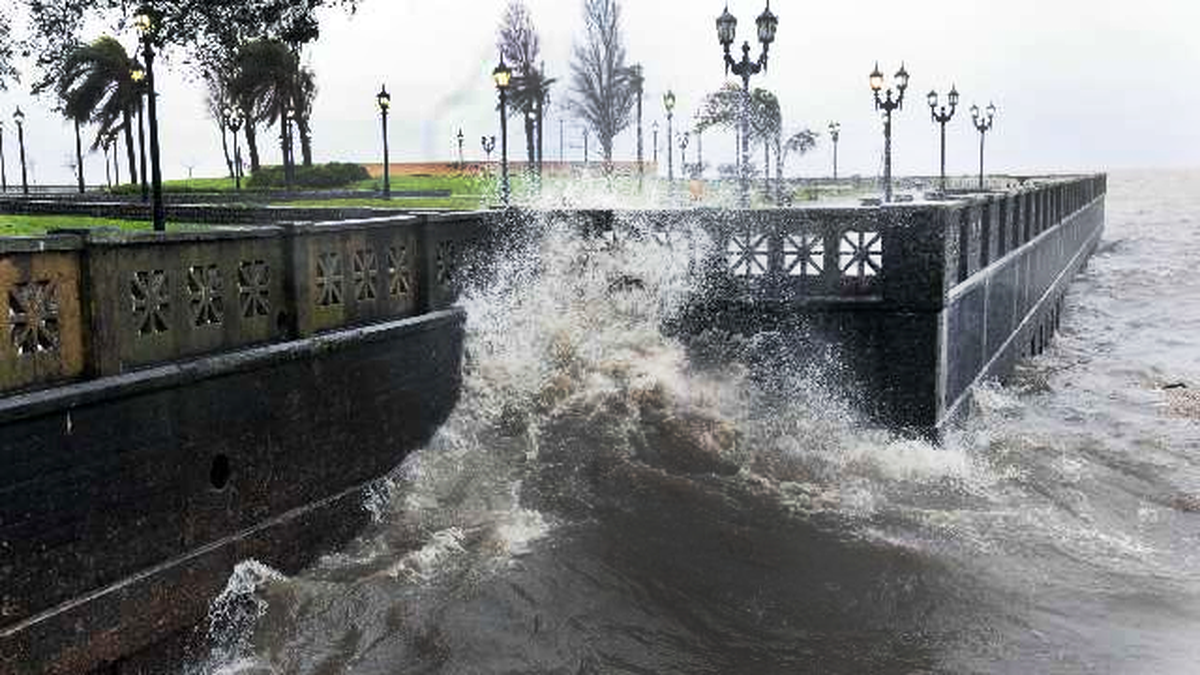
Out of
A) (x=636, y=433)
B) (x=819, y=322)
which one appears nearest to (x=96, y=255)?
(x=636, y=433)

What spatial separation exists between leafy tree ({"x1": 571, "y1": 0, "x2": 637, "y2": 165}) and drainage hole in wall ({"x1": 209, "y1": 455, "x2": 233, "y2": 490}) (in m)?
63.9

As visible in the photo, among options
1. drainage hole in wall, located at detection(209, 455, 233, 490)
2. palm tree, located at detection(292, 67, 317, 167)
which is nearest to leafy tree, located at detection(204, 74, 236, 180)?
palm tree, located at detection(292, 67, 317, 167)

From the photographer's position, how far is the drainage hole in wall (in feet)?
32.6

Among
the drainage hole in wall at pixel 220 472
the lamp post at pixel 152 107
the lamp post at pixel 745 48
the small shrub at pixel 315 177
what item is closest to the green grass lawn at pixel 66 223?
→ the lamp post at pixel 152 107

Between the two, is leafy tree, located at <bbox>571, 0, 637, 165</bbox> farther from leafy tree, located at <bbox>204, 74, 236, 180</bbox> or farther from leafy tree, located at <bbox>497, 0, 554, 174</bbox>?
leafy tree, located at <bbox>204, 74, 236, 180</bbox>

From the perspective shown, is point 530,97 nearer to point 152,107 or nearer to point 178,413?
point 152,107

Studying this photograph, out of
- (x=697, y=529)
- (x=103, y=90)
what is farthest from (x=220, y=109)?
(x=697, y=529)

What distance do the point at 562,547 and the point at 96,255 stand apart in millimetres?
5139

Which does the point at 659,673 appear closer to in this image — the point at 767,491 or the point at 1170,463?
the point at 767,491

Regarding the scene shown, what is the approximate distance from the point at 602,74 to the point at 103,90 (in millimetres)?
29124

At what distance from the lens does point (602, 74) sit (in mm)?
74062

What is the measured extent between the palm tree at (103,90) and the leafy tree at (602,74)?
26381 mm

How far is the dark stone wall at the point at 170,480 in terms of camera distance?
27.0 ft

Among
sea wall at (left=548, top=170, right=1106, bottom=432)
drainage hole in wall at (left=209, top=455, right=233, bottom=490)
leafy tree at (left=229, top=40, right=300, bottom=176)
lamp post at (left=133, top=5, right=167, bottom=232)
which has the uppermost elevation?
leafy tree at (left=229, top=40, right=300, bottom=176)
